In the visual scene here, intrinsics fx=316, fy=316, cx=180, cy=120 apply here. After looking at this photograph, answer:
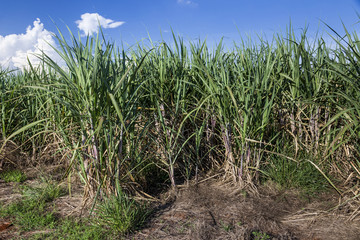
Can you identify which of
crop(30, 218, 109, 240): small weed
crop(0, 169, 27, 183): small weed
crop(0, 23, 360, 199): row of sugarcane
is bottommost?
crop(30, 218, 109, 240): small weed

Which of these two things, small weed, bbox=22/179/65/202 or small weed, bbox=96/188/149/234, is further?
small weed, bbox=22/179/65/202

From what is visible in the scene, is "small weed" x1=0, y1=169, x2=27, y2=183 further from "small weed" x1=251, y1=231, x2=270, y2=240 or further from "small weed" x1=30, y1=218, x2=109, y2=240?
"small weed" x1=251, y1=231, x2=270, y2=240

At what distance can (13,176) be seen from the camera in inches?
143

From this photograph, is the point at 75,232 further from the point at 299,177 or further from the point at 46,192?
the point at 299,177

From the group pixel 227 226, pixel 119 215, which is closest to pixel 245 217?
pixel 227 226

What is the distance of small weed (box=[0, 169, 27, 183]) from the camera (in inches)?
140

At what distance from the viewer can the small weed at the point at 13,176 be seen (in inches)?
140

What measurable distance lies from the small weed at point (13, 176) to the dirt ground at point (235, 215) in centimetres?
51

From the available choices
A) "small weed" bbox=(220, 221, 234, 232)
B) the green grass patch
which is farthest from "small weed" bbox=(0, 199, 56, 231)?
the green grass patch

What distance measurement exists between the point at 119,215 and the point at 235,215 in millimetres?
909

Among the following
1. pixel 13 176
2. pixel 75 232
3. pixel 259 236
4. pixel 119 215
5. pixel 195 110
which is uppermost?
pixel 195 110

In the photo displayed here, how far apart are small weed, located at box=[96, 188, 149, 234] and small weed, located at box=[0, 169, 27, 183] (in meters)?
1.61

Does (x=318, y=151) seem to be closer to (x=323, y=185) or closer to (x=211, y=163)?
(x=323, y=185)

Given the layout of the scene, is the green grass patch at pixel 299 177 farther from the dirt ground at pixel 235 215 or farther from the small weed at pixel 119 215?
the small weed at pixel 119 215
